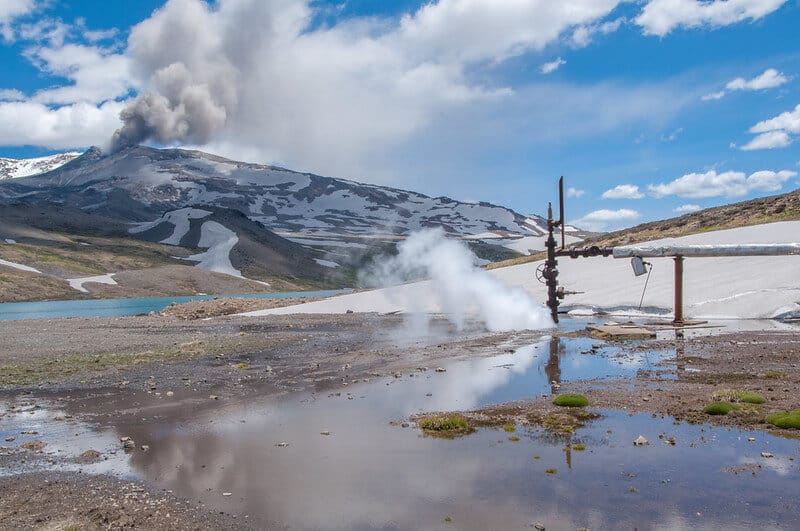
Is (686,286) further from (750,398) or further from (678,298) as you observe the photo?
(750,398)

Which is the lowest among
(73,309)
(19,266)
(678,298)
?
(73,309)

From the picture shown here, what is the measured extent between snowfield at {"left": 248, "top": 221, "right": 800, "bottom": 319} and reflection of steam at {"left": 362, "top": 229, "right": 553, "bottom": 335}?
3878mm

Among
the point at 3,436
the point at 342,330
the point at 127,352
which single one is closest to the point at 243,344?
the point at 127,352

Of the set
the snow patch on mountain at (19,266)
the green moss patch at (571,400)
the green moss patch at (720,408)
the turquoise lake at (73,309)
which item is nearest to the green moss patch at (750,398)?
the green moss patch at (720,408)

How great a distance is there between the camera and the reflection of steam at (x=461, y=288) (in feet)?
138

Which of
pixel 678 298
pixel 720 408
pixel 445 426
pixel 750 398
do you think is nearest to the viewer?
pixel 720 408

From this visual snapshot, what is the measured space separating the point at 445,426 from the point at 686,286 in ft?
113

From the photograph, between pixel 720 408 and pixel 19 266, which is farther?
pixel 19 266

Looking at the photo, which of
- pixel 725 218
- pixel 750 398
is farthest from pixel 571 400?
pixel 725 218

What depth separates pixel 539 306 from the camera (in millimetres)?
42875

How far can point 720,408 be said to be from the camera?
14.2 meters

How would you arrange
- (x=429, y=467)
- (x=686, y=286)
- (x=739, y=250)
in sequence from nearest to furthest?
1. (x=429, y=467)
2. (x=739, y=250)
3. (x=686, y=286)

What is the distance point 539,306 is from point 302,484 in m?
34.1

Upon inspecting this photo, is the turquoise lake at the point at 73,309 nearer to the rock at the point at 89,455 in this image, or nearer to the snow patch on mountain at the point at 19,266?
the snow patch on mountain at the point at 19,266
